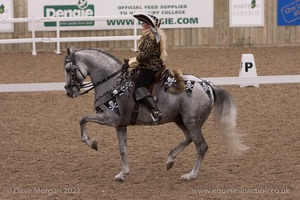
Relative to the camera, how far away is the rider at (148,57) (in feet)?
28.3

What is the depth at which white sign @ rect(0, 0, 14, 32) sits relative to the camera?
914 inches

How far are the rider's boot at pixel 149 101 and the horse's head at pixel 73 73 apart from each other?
0.76 meters

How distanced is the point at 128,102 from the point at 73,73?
0.77m

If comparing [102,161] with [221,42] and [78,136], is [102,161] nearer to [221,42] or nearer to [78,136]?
[78,136]

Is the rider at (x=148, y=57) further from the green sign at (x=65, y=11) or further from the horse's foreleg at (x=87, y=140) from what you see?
the green sign at (x=65, y=11)

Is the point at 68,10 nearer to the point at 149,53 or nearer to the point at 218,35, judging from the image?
the point at 218,35

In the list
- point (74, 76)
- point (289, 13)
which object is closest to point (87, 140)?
point (74, 76)

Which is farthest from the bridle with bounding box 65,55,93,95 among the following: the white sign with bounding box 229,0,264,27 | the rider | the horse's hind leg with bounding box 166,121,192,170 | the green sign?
the white sign with bounding box 229,0,264,27

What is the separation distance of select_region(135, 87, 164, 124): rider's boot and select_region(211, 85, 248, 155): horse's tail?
0.75 metres

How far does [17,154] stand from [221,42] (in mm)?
14595

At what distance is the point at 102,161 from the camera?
32.5 feet

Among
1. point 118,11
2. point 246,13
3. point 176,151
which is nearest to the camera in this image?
point 176,151

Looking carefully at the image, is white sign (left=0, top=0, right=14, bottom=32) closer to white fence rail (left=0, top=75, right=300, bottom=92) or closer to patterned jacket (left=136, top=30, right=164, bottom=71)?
white fence rail (left=0, top=75, right=300, bottom=92)

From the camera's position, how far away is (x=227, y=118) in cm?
892
